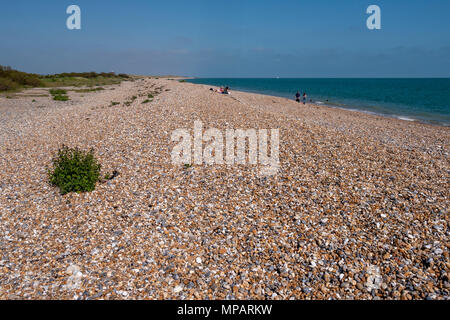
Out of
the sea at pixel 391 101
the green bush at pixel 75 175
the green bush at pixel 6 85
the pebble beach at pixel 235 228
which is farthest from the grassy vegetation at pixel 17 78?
the green bush at pixel 75 175

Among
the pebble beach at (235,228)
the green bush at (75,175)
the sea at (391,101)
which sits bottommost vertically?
the pebble beach at (235,228)

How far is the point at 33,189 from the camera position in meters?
11.2

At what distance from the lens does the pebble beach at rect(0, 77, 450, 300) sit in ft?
20.9

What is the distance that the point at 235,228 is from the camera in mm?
8336

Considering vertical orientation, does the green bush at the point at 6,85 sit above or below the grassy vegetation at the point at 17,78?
below

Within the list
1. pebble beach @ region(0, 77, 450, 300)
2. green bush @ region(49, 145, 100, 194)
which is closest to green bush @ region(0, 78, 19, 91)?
pebble beach @ region(0, 77, 450, 300)

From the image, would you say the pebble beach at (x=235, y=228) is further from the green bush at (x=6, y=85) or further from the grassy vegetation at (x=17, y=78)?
the grassy vegetation at (x=17, y=78)

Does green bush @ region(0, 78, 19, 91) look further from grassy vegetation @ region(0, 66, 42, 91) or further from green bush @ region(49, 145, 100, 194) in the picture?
green bush @ region(49, 145, 100, 194)

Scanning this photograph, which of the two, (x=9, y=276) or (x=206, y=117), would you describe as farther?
(x=206, y=117)

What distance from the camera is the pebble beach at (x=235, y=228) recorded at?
250 inches

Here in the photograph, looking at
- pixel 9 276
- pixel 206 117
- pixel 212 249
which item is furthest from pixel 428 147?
pixel 9 276

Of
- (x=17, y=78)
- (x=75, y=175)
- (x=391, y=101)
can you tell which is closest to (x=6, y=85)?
(x=17, y=78)
